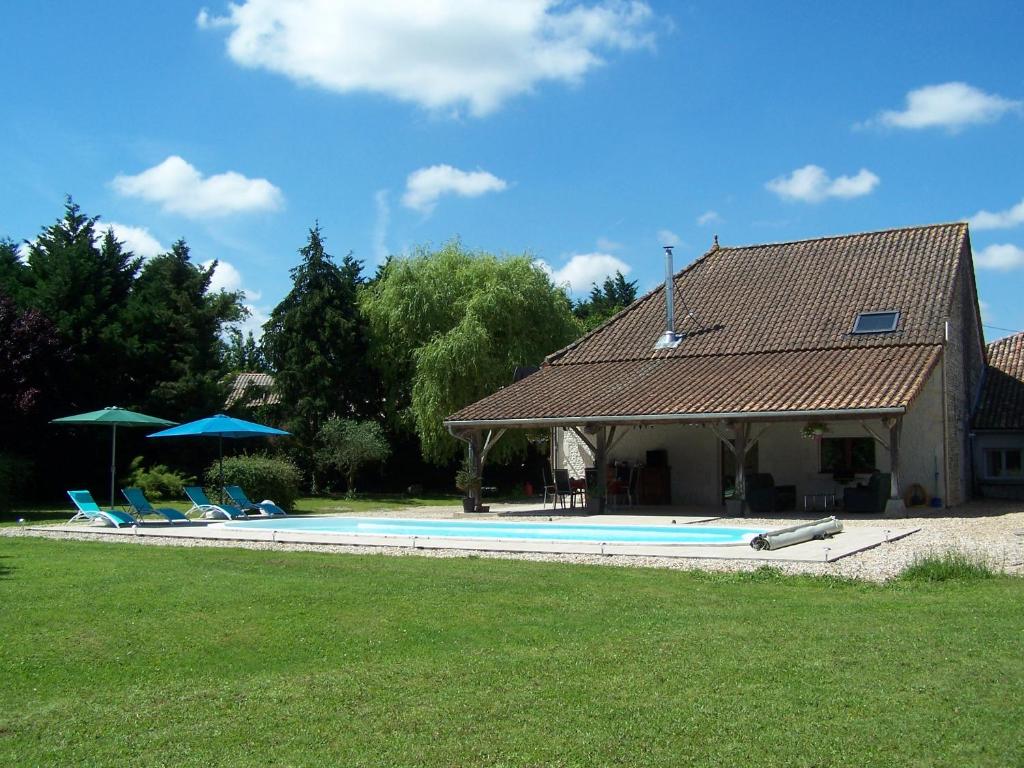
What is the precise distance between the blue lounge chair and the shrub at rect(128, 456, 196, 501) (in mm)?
6530

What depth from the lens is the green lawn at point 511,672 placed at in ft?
16.4

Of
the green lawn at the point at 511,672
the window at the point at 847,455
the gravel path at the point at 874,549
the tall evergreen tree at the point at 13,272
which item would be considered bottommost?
the green lawn at the point at 511,672

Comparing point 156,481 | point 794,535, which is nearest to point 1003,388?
point 794,535

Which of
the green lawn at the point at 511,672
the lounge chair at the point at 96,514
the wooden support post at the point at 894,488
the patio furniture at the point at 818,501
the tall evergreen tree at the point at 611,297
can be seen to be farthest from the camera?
the tall evergreen tree at the point at 611,297

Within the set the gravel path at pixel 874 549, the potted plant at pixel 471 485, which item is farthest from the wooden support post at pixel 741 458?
the potted plant at pixel 471 485

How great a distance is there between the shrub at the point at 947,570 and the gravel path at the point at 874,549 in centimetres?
24

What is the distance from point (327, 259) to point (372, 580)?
87.6ft

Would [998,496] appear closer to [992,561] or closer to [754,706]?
[992,561]

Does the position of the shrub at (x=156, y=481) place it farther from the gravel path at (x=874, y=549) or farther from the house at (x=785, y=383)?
the house at (x=785, y=383)

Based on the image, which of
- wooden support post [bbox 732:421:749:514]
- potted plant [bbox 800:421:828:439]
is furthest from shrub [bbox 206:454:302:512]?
potted plant [bbox 800:421:828:439]

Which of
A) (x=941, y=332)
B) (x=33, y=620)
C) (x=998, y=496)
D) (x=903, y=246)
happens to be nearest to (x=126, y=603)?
(x=33, y=620)

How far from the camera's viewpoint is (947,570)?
33.7 feet

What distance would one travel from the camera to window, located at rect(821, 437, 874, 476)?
2183 cm

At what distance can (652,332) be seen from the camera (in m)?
26.1
